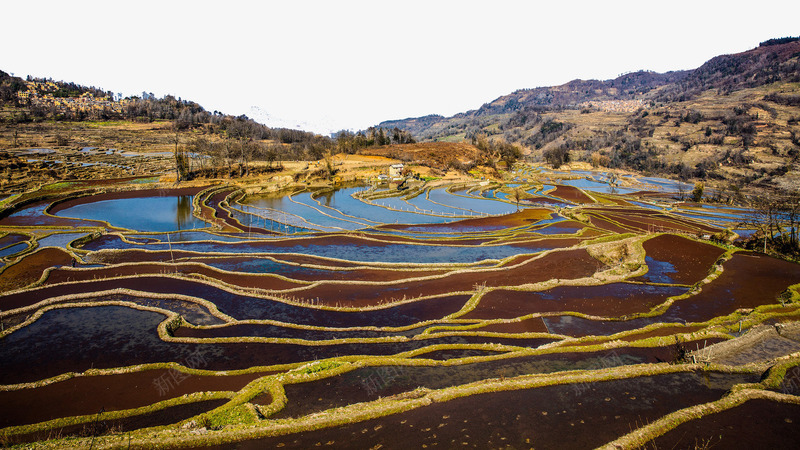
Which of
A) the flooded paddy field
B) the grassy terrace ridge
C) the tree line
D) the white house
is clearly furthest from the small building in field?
the flooded paddy field

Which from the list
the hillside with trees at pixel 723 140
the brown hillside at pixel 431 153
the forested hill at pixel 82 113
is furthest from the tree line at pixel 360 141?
the hillside with trees at pixel 723 140

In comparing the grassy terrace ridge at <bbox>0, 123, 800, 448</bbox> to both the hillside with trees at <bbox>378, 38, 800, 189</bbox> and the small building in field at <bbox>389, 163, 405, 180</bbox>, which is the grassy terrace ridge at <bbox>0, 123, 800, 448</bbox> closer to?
the small building in field at <bbox>389, 163, 405, 180</bbox>

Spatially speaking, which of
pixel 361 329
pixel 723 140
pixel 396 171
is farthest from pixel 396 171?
pixel 723 140

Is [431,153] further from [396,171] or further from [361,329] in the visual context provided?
[361,329]

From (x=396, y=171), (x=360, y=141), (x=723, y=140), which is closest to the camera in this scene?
(x=396, y=171)

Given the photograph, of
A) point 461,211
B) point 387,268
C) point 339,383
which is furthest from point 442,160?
point 339,383

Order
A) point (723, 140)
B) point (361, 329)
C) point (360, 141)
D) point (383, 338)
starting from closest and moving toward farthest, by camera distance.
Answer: point (383, 338) → point (361, 329) → point (723, 140) → point (360, 141)

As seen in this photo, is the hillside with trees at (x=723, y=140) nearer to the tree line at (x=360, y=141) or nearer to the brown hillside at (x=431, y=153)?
the brown hillside at (x=431, y=153)

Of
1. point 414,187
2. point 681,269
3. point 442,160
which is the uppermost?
point 442,160

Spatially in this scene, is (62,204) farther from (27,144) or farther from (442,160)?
(442,160)

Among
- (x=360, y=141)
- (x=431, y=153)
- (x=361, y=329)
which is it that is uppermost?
(x=360, y=141)
